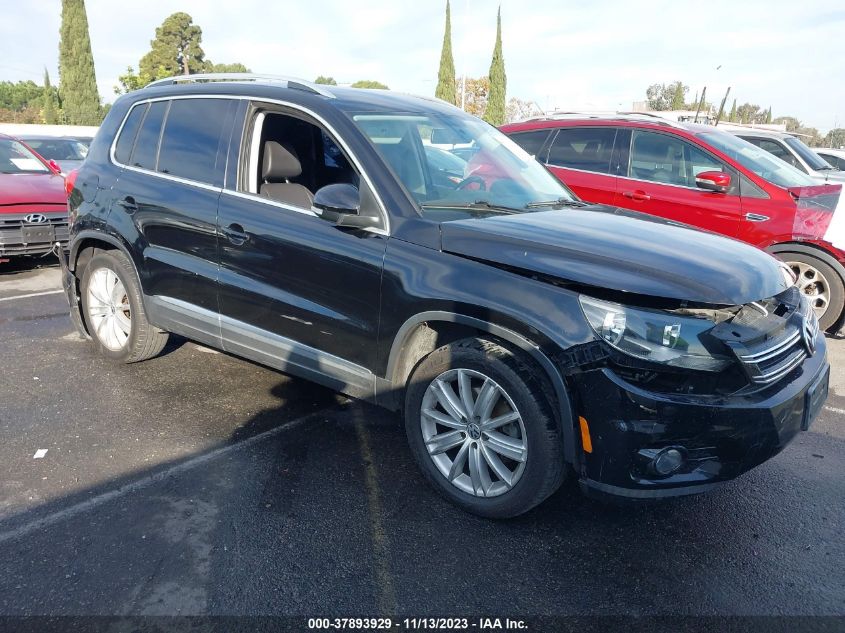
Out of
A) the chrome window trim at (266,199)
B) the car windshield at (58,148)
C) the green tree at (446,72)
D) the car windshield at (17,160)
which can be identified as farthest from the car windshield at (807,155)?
the green tree at (446,72)

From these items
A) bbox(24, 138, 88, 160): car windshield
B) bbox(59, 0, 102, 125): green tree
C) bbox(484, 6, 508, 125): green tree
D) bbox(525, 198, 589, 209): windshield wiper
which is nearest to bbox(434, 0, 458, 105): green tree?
bbox(484, 6, 508, 125): green tree

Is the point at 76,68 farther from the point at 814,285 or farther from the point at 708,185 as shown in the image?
the point at 814,285

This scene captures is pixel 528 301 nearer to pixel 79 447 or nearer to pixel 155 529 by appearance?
pixel 155 529

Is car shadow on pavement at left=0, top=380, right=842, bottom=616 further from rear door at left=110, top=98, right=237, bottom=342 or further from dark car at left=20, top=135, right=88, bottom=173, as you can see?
dark car at left=20, top=135, right=88, bottom=173

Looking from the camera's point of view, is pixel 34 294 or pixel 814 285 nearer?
pixel 814 285

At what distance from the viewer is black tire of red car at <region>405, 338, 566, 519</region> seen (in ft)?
9.05

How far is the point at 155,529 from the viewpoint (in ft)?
9.55

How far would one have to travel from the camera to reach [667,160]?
6.52m

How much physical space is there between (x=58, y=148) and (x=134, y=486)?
1218 centimetres

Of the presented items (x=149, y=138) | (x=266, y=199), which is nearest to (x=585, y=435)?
(x=266, y=199)

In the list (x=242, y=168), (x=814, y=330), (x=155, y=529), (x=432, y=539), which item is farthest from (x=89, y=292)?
(x=814, y=330)

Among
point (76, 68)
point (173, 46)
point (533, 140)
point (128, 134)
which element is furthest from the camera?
point (173, 46)

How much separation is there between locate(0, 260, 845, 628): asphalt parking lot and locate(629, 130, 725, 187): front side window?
2983 mm

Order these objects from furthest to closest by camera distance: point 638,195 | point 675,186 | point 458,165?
point 638,195 < point 675,186 < point 458,165
